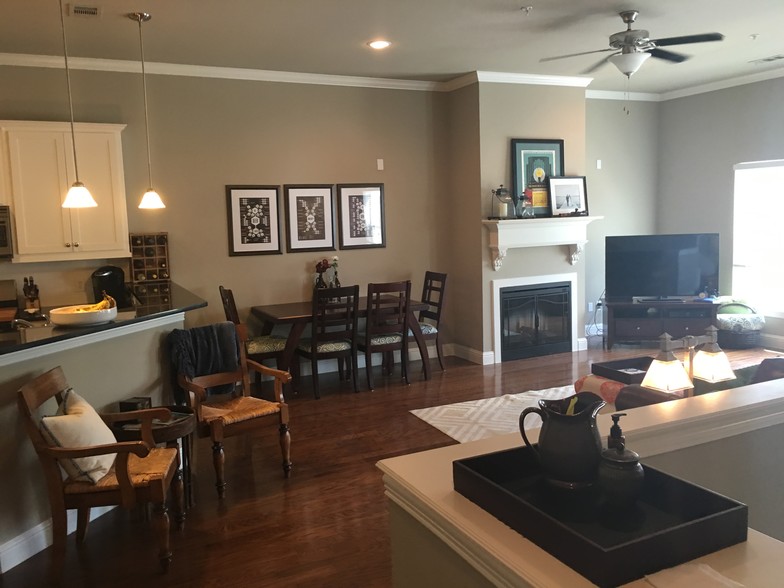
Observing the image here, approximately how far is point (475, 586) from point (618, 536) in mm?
305

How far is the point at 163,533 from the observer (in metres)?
2.87

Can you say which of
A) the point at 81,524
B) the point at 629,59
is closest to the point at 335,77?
the point at 629,59

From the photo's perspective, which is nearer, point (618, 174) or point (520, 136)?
point (520, 136)

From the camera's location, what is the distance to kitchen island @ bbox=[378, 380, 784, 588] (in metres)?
1.18

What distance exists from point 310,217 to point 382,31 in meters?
2.07

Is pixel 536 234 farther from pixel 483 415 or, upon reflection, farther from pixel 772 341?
pixel 772 341

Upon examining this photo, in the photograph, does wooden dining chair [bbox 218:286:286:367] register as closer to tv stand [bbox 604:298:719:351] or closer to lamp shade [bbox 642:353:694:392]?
lamp shade [bbox 642:353:694:392]

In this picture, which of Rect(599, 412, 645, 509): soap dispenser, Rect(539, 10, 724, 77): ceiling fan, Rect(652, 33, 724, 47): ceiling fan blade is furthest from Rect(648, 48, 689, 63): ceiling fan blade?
Rect(599, 412, 645, 509): soap dispenser

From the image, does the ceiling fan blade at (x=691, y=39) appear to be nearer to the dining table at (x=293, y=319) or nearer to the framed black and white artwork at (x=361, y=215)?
the dining table at (x=293, y=319)

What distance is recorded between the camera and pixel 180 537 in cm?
321

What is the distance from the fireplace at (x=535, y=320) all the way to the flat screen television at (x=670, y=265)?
76cm

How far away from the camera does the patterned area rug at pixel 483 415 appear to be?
15.2 feet

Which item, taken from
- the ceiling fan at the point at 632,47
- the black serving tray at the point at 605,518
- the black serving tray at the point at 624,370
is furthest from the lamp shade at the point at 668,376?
the ceiling fan at the point at 632,47

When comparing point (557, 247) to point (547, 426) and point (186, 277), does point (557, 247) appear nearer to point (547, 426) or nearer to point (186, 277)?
point (186, 277)
